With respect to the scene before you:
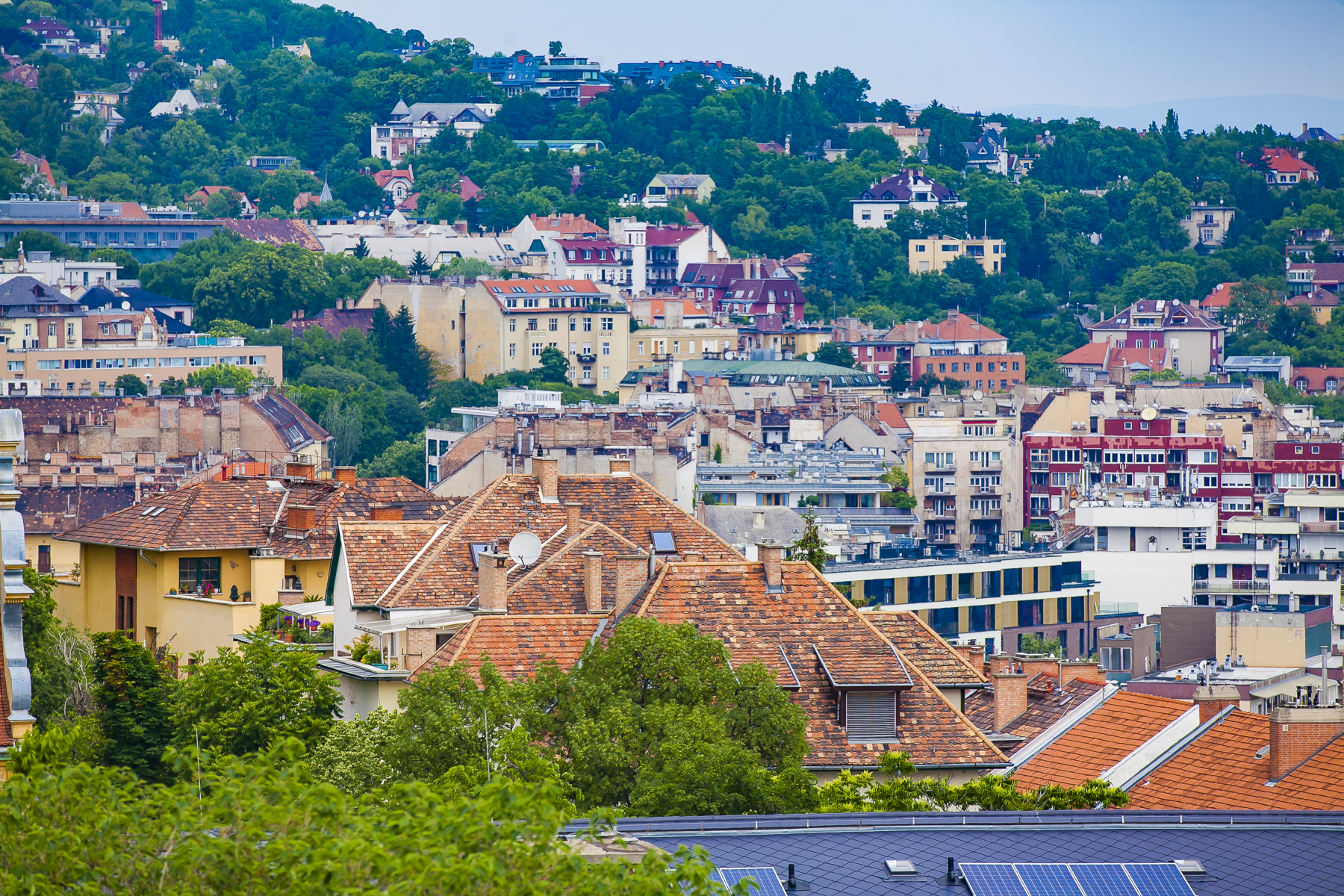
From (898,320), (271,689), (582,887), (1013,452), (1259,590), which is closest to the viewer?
(582,887)

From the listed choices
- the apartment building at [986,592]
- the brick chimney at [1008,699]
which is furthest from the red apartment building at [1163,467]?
the brick chimney at [1008,699]

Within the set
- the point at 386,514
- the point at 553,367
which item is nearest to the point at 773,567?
the point at 386,514

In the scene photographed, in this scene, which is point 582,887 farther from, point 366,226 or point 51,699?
point 366,226

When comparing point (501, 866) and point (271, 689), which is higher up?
point (501, 866)

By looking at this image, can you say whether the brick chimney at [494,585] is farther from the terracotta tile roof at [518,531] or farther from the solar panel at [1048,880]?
the solar panel at [1048,880]

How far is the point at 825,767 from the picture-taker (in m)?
26.2

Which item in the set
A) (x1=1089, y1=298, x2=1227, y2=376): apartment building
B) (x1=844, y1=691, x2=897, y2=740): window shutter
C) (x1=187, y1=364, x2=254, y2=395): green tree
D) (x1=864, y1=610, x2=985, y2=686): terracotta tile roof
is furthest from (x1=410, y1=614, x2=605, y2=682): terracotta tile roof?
(x1=1089, y1=298, x2=1227, y2=376): apartment building

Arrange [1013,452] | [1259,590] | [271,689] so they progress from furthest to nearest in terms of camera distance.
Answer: [1013,452] < [1259,590] < [271,689]

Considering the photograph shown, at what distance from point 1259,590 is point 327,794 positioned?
68954 millimetres

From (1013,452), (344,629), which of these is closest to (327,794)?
(344,629)

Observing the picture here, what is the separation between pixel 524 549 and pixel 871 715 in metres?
6.51

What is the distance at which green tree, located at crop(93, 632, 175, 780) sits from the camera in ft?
Result: 98.1

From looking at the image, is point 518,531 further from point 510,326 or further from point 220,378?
point 510,326

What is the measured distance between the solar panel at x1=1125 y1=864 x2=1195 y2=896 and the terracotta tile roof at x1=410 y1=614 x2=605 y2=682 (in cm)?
918
